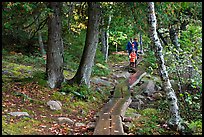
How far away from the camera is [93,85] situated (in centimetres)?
1369

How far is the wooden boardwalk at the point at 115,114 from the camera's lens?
6840 mm

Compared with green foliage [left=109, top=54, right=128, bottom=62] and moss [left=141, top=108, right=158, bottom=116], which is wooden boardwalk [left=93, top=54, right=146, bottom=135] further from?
green foliage [left=109, top=54, right=128, bottom=62]

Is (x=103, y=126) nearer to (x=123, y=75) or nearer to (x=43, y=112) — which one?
(x=43, y=112)

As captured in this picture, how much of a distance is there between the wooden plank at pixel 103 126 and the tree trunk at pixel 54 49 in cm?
343

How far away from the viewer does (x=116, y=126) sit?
719cm

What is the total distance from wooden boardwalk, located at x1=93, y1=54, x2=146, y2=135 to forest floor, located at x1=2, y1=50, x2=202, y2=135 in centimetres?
40

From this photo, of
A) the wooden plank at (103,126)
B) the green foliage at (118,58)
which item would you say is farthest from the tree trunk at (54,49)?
the green foliage at (118,58)

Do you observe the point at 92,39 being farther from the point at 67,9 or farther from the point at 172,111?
the point at 172,111

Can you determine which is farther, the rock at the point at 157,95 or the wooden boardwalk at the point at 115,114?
the rock at the point at 157,95

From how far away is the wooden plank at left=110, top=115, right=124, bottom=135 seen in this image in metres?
6.66

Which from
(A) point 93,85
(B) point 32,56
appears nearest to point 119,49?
(B) point 32,56

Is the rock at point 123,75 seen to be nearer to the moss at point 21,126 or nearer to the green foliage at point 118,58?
the green foliage at point 118,58

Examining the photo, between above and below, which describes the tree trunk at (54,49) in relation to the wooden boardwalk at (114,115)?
above

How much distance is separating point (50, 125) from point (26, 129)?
89 cm
